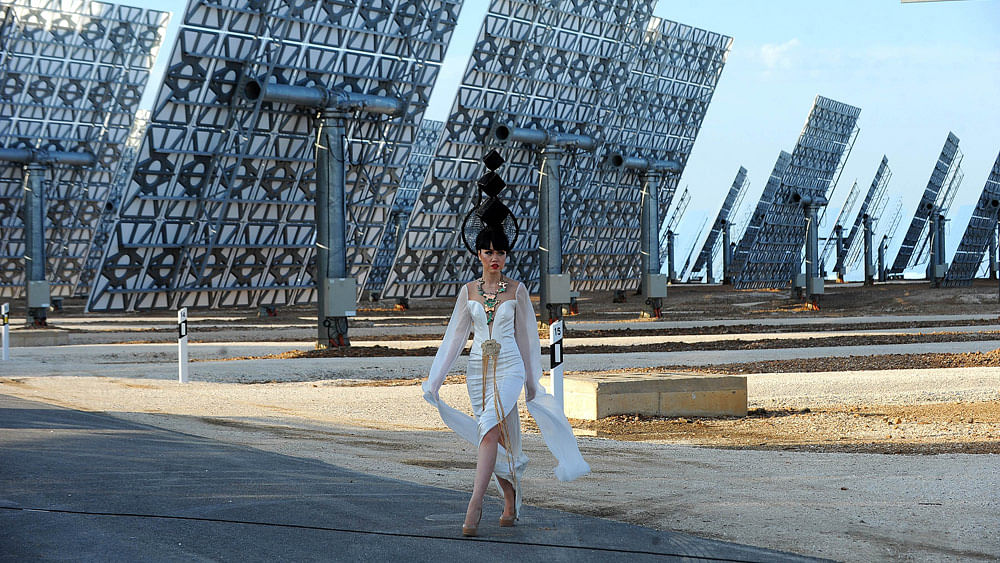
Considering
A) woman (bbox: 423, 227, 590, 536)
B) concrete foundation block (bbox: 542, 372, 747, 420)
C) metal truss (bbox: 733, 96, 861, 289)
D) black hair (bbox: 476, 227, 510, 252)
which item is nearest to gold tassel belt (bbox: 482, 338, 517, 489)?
woman (bbox: 423, 227, 590, 536)

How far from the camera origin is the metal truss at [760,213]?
75.1 metres

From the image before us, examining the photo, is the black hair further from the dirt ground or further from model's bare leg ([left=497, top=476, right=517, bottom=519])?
the dirt ground

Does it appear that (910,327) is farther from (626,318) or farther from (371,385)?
(371,385)

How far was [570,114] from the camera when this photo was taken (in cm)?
4625

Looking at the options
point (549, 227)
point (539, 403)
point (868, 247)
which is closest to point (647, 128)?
point (549, 227)

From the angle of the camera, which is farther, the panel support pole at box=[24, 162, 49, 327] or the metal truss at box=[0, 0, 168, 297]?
the metal truss at box=[0, 0, 168, 297]

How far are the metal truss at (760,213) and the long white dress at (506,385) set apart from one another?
7047 centimetres

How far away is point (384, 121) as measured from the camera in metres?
35.7

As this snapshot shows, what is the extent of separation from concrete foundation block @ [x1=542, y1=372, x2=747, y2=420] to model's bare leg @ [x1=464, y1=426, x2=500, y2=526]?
743 cm

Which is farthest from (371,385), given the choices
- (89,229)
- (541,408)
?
(89,229)

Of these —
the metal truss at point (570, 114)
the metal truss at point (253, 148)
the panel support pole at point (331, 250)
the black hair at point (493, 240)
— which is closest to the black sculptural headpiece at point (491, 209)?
the black hair at point (493, 240)

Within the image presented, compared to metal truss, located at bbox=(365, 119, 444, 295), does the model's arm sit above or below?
below

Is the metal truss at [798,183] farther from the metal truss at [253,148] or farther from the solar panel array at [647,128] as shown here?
the metal truss at [253,148]

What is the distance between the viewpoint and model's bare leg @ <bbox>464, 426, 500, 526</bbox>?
6551 mm
